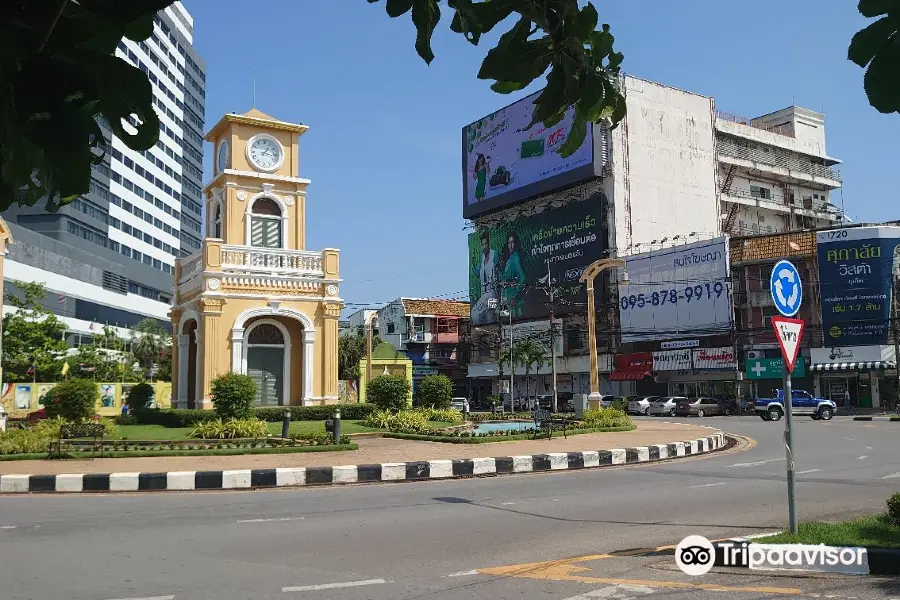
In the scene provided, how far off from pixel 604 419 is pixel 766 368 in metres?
26.9

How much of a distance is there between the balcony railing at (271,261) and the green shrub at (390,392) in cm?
399

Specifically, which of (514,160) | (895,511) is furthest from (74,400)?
(514,160)

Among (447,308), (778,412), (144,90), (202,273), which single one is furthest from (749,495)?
(447,308)

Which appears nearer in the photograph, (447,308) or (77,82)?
(77,82)

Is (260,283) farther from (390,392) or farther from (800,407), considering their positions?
(800,407)

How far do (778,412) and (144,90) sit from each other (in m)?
36.0

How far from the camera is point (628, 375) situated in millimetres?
52656

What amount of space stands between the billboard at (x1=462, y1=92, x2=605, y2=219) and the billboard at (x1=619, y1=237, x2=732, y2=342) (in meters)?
8.18

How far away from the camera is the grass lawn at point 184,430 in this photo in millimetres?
18641

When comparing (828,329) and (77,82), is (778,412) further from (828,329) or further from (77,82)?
(77,82)

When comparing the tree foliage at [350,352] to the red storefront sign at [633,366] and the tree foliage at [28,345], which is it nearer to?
the red storefront sign at [633,366]

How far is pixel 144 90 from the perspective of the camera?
2.22m

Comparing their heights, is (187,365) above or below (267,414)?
above

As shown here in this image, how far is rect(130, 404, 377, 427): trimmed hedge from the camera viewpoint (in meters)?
21.3
